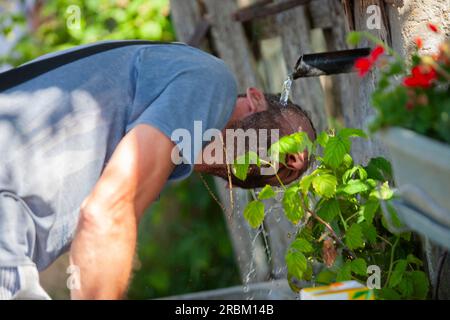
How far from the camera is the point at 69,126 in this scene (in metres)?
2.33

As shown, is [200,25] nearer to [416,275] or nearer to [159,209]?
[159,209]

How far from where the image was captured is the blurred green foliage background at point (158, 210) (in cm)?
466

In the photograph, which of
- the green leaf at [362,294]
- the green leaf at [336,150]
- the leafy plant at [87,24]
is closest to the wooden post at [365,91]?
the green leaf at [336,150]

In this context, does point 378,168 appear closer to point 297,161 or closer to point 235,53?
point 297,161

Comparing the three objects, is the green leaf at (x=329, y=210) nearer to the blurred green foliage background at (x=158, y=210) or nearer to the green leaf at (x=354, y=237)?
the green leaf at (x=354, y=237)

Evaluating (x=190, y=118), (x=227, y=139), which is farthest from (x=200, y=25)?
(x=190, y=118)

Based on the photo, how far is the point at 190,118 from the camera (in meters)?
2.20

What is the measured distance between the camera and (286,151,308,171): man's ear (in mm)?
2670

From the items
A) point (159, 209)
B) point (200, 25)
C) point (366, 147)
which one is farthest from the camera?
point (159, 209)

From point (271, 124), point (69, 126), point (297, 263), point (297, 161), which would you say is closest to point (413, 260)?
point (297, 263)

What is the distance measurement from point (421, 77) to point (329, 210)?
0.91 m

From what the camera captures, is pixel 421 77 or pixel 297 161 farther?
pixel 297 161

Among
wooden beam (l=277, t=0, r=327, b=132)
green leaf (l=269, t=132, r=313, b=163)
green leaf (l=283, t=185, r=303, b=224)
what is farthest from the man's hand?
wooden beam (l=277, t=0, r=327, b=132)
